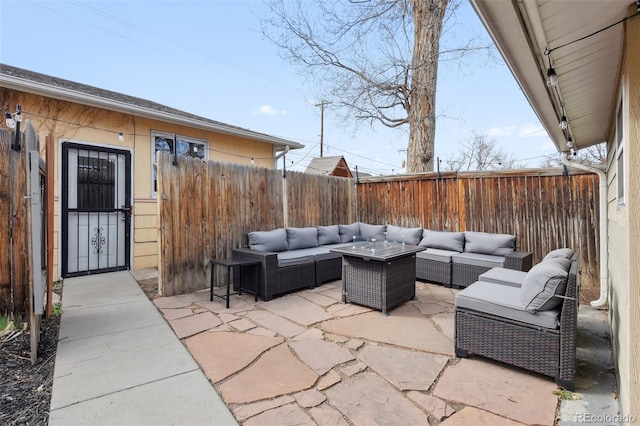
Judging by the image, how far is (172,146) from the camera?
6.59 metres

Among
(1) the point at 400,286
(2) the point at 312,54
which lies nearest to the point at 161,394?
(1) the point at 400,286

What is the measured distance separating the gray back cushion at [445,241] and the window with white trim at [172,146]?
4799 millimetres

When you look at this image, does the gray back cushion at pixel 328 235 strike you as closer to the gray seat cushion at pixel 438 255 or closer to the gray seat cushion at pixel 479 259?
the gray seat cushion at pixel 438 255

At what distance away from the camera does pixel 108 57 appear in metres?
9.34

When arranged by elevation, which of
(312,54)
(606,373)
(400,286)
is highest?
(312,54)

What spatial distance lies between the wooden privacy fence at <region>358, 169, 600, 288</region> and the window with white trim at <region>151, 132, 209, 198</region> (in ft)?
13.7

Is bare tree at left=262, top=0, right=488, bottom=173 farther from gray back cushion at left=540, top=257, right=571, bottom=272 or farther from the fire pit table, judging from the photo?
gray back cushion at left=540, top=257, right=571, bottom=272

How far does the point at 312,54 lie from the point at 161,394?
922 centimetres

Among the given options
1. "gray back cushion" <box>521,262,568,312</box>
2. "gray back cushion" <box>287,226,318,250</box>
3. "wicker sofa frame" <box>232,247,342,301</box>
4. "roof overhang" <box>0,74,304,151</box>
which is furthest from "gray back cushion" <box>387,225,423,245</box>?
"roof overhang" <box>0,74,304,151</box>

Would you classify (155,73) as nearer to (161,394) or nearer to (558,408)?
(161,394)

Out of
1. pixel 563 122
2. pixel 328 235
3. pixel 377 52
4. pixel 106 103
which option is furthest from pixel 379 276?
pixel 377 52

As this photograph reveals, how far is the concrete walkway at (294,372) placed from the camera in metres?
1.96

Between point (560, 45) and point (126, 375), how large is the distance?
3592 millimetres

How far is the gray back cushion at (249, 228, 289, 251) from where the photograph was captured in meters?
4.91
